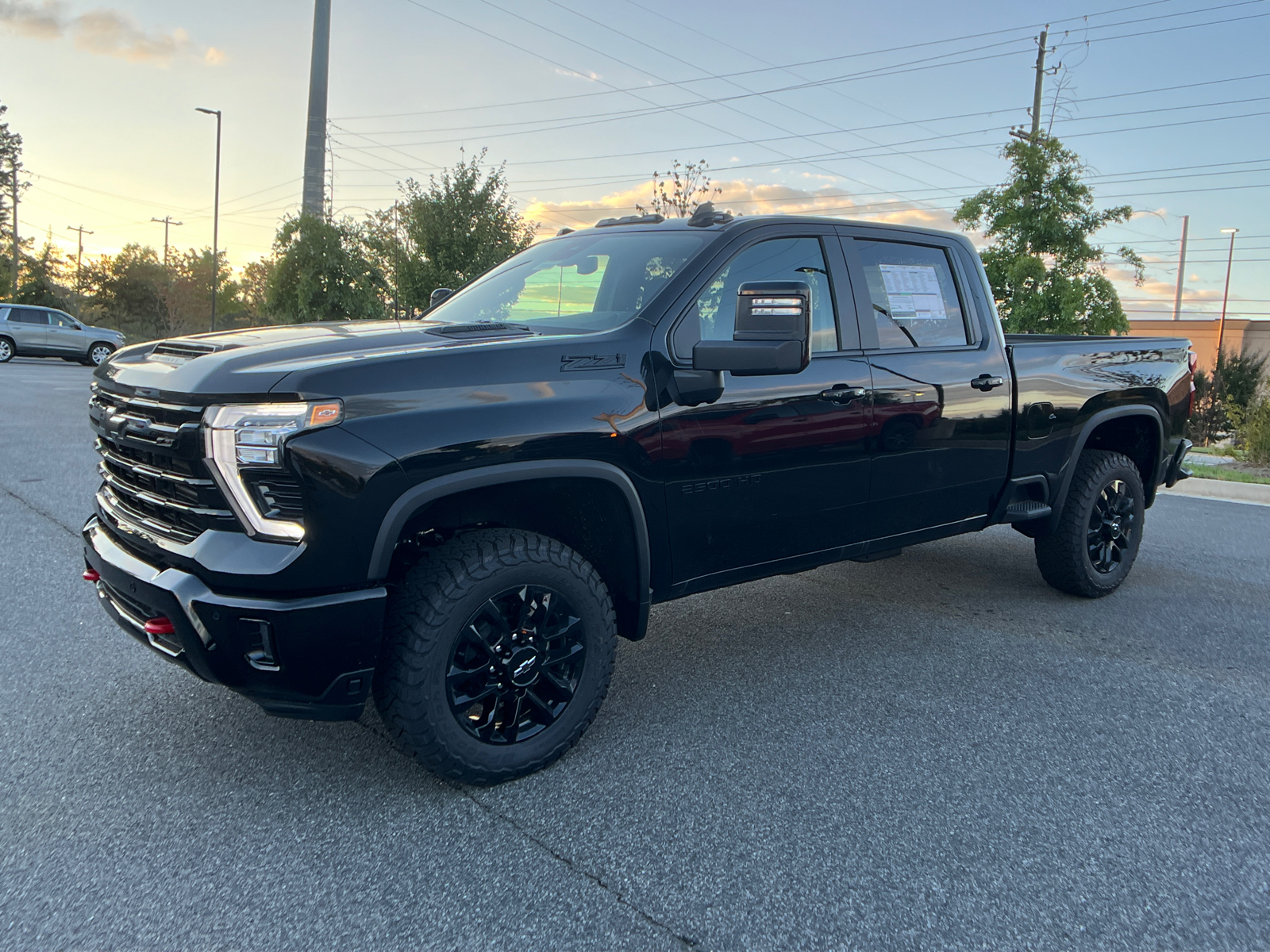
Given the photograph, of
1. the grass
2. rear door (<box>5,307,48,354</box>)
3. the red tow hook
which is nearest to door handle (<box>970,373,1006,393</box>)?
the red tow hook

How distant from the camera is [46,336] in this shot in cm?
2794

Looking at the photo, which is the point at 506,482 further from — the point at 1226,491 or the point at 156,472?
the point at 1226,491

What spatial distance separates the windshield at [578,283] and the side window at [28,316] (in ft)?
94.6

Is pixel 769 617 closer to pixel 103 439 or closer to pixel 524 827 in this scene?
pixel 524 827

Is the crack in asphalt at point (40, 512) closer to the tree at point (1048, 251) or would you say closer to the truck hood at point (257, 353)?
the truck hood at point (257, 353)

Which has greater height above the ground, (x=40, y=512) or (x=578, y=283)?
(x=578, y=283)

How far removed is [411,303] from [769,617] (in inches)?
937

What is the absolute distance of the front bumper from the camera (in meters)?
2.61

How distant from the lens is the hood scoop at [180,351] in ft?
9.79

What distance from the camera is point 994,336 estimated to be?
4660 millimetres

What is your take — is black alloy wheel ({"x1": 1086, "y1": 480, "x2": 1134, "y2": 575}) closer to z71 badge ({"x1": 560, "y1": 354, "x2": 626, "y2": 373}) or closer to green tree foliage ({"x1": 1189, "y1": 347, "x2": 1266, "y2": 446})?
z71 badge ({"x1": 560, "y1": 354, "x2": 626, "y2": 373})

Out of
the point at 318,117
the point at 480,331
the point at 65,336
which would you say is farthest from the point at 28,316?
the point at 480,331

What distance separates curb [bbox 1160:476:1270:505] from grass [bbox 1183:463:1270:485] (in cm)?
18

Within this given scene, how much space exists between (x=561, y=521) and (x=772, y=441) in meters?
0.86
